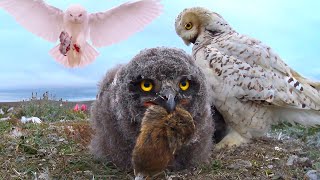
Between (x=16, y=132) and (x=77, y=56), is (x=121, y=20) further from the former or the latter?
(x=16, y=132)

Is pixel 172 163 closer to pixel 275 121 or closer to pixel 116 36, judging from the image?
pixel 275 121

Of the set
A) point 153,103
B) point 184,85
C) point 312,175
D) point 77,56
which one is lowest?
point 312,175

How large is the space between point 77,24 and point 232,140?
3514 millimetres

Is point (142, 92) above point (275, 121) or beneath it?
above

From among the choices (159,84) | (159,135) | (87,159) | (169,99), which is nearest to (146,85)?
(159,84)

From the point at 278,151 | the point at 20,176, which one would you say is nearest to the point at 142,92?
the point at 20,176

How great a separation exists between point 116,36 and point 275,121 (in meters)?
3.19

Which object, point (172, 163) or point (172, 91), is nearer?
point (172, 91)

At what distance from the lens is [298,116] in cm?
616

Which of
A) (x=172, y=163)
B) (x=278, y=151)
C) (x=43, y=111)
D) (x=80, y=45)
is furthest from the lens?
(x=43, y=111)

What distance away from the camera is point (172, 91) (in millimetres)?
3502

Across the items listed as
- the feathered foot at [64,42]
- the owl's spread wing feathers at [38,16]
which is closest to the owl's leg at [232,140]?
the feathered foot at [64,42]

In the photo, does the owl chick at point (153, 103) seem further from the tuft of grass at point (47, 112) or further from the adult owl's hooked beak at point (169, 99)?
the tuft of grass at point (47, 112)

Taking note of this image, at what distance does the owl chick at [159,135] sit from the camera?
3543 mm
